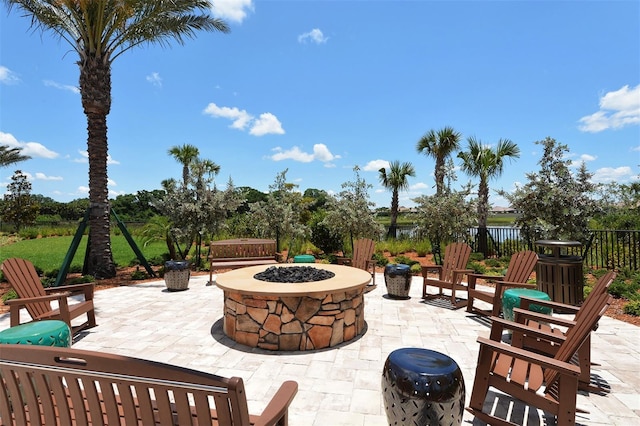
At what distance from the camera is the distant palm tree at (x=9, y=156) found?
17.1 meters

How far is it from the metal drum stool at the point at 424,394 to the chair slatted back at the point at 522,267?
12.3ft

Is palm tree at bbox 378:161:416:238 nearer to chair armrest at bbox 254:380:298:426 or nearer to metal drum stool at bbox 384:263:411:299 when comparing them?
metal drum stool at bbox 384:263:411:299

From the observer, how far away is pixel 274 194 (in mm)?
11953

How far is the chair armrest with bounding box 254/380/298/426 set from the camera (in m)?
1.57

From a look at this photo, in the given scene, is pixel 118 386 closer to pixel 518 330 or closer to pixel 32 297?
pixel 518 330

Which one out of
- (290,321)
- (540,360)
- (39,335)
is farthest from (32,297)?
(540,360)

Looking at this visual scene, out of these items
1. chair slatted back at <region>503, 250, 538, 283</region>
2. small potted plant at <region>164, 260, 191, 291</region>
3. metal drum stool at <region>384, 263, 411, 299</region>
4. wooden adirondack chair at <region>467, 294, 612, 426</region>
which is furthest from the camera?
small potted plant at <region>164, 260, 191, 291</region>

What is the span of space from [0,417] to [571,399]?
3.38m

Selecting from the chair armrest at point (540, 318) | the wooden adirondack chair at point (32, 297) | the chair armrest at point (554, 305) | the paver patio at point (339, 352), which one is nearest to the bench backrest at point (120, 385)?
the paver patio at point (339, 352)

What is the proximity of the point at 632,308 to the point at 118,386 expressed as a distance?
288 inches

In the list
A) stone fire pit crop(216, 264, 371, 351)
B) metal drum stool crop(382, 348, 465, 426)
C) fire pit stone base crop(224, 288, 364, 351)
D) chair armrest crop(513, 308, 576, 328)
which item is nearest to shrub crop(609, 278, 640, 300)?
chair armrest crop(513, 308, 576, 328)

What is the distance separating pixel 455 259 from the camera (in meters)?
6.45

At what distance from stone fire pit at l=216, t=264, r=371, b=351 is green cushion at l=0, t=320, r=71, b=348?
171 centimetres

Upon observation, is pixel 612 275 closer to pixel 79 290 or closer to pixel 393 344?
pixel 393 344
